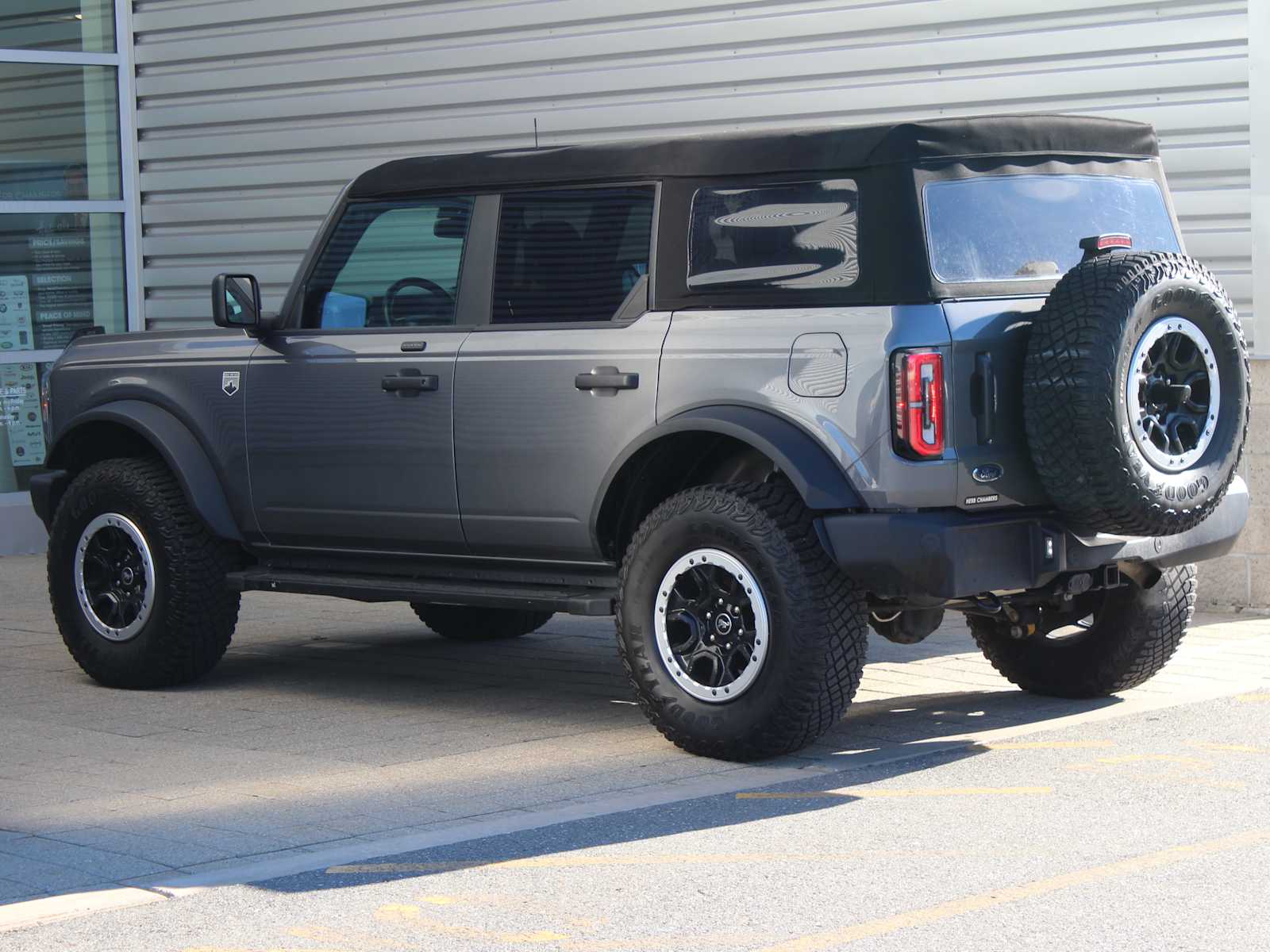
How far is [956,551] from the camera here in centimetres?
608

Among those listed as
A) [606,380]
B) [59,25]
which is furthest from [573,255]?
[59,25]

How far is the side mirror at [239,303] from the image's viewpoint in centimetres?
769

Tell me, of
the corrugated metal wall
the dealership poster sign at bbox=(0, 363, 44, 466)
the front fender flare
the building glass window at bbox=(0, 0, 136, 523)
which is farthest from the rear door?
the dealership poster sign at bbox=(0, 363, 44, 466)

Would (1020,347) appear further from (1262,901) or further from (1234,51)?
(1234,51)

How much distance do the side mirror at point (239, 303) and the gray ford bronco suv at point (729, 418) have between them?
0.7 inches

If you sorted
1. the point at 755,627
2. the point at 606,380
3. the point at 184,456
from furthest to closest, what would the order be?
the point at 184,456 → the point at 606,380 → the point at 755,627

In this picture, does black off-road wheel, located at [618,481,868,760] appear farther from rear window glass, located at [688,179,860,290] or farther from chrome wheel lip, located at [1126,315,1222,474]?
chrome wheel lip, located at [1126,315,1222,474]

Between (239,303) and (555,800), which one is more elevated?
(239,303)

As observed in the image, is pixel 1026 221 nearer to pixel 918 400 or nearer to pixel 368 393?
pixel 918 400

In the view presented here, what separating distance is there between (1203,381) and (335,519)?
3.26 metres

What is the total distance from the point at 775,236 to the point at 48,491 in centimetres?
364

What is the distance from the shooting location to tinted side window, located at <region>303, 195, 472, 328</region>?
7.45m

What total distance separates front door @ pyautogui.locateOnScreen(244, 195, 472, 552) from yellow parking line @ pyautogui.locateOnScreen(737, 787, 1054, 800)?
6.02 ft

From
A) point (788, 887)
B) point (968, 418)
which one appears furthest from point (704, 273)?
point (788, 887)
